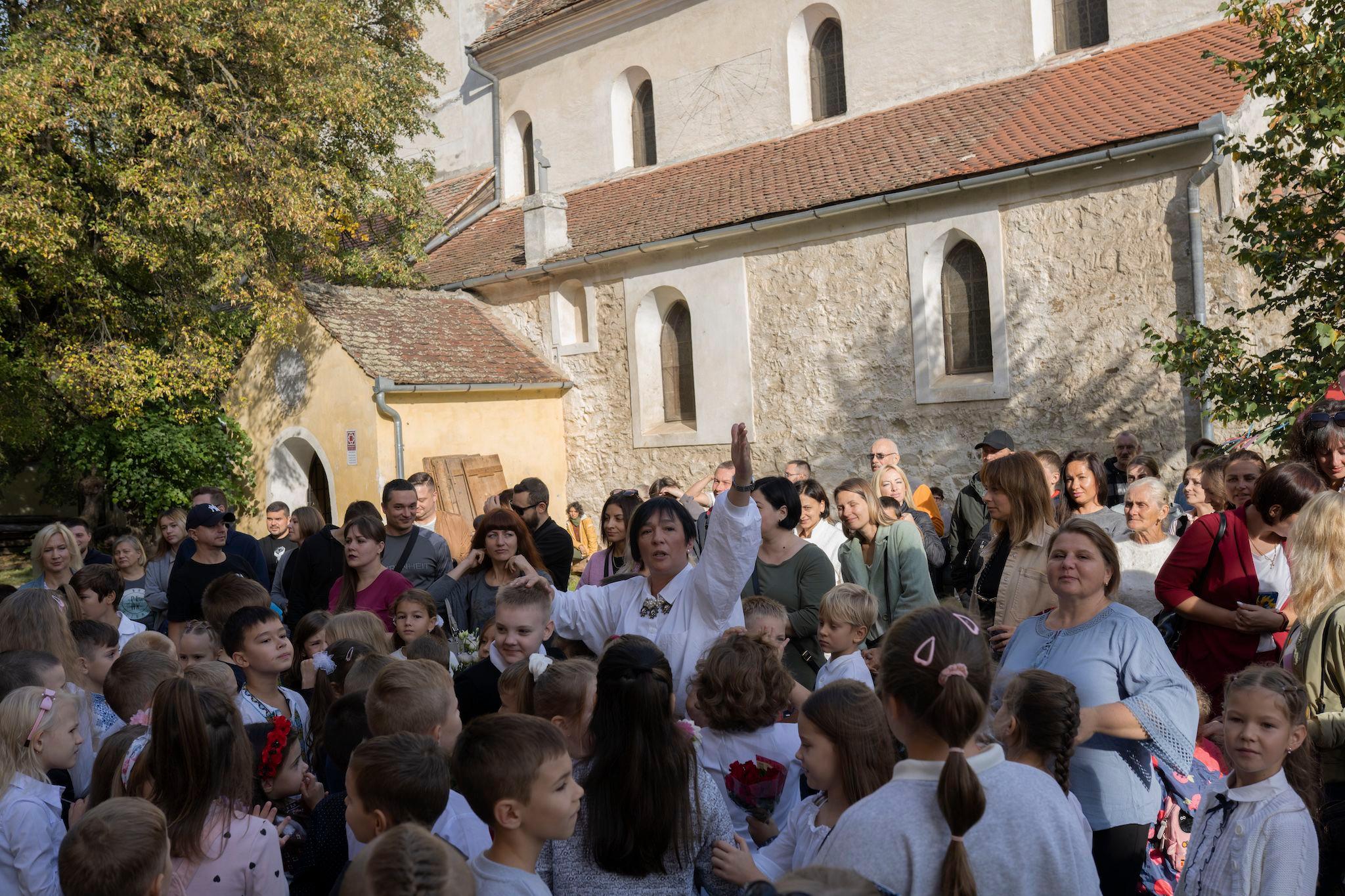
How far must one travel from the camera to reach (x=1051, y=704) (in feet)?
10.4

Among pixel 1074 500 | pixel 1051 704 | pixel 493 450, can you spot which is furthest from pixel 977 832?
pixel 493 450

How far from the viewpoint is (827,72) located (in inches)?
728

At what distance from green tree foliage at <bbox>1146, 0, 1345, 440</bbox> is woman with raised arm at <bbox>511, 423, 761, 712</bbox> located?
5.86 m

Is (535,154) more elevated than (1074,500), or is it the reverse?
(535,154)

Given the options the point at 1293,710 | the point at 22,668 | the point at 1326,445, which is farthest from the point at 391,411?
the point at 1293,710

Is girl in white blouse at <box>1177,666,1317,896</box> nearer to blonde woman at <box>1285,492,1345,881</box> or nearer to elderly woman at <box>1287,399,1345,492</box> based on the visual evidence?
blonde woman at <box>1285,492,1345,881</box>

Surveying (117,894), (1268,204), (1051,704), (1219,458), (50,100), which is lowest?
(117,894)

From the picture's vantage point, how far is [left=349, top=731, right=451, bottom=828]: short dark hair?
2.88 meters

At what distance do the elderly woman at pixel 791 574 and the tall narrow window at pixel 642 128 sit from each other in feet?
53.4

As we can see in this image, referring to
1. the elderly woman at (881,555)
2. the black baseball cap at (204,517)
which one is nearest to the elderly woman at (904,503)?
the elderly woman at (881,555)

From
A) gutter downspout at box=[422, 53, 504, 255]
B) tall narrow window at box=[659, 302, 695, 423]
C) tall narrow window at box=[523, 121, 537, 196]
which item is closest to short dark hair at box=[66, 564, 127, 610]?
tall narrow window at box=[659, 302, 695, 423]

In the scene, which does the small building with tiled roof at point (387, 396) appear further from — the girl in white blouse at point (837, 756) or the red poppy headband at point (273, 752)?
the girl in white blouse at point (837, 756)

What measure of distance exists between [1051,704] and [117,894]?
2.47 meters

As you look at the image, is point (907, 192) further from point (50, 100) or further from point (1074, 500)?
point (50, 100)
